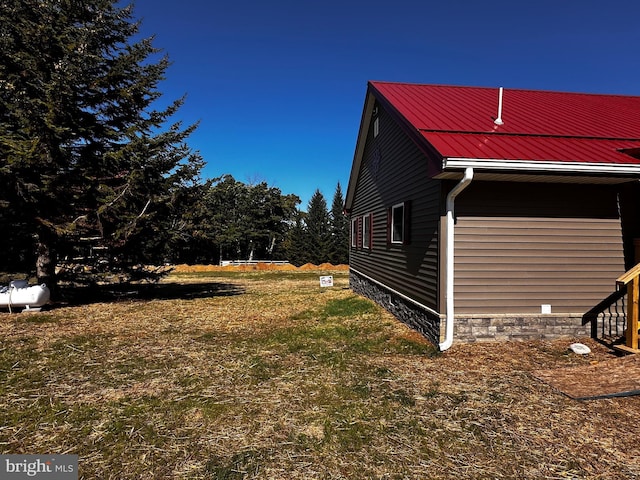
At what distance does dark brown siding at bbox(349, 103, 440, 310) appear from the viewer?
21.3 feet

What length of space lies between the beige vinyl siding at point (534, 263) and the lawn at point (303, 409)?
78cm

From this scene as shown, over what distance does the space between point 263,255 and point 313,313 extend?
4283cm

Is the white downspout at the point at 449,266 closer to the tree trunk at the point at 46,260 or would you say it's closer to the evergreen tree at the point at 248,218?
Result: the tree trunk at the point at 46,260

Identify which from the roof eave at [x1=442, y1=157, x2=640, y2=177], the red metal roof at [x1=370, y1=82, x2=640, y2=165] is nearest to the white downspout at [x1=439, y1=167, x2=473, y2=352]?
the roof eave at [x1=442, y1=157, x2=640, y2=177]

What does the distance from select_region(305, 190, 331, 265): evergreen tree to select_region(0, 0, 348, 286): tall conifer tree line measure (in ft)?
95.3

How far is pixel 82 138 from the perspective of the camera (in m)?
10.5

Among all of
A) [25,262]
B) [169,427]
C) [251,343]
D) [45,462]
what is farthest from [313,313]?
[25,262]

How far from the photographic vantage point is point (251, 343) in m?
6.36

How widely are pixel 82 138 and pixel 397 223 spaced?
955 centimetres

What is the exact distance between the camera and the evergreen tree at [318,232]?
41375 mm

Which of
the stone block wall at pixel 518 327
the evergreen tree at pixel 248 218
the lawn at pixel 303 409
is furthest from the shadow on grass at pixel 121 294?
the evergreen tree at pixel 248 218

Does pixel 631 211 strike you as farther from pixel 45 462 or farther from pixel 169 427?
pixel 45 462

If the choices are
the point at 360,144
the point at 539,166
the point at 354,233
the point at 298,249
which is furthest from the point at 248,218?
the point at 539,166

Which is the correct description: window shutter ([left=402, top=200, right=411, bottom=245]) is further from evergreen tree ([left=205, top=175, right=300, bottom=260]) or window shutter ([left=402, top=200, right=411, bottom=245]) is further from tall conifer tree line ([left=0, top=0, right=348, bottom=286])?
evergreen tree ([left=205, top=175, right=300, bottom=260])
